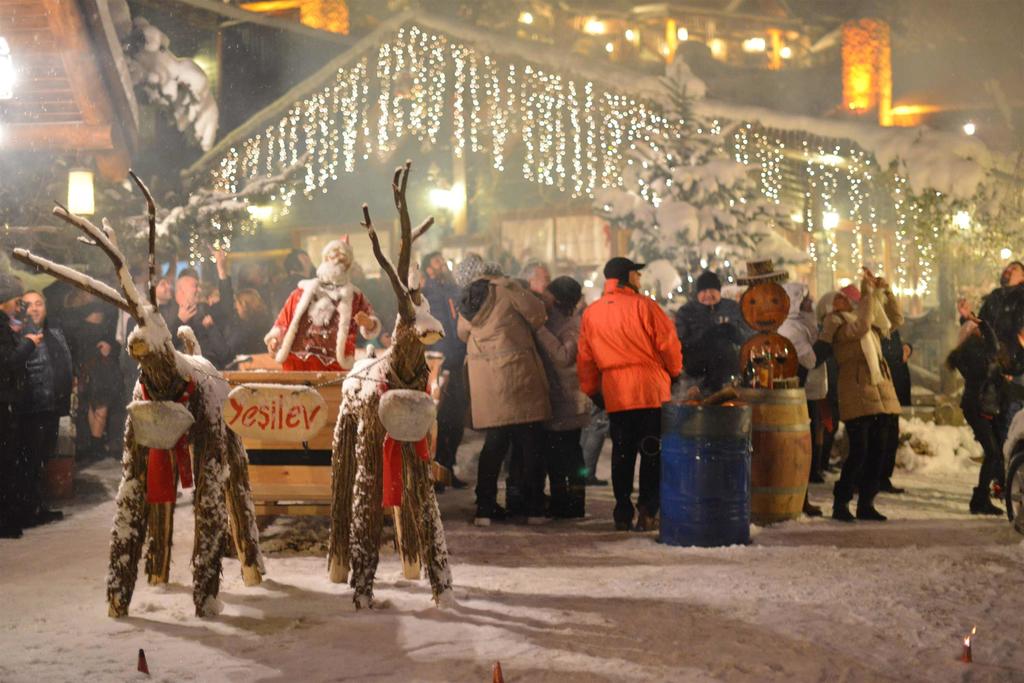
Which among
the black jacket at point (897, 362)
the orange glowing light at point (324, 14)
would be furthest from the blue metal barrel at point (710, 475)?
the orange glowing light at point (324, 14)

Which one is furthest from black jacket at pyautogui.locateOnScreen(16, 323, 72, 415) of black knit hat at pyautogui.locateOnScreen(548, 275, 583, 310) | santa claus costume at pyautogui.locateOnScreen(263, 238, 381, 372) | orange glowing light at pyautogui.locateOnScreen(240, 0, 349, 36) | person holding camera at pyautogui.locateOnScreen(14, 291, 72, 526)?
orange glowing light at pyautogui.locateOnScreen(240, 0, 349, 36)

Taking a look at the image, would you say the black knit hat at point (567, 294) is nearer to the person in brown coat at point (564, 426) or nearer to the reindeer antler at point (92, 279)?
the person in brown coat at point (564, 426)

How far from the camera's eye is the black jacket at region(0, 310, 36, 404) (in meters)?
8.75

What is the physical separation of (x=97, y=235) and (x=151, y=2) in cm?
1698

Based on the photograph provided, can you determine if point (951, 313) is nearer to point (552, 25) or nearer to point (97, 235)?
point (552, 25)

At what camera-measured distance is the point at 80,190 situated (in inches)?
531

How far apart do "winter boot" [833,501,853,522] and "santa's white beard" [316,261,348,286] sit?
A: 4.28 m

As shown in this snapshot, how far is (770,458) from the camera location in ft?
28.6

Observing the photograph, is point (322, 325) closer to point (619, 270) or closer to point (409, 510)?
point (619, 270)


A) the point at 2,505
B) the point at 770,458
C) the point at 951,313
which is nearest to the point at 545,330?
the point at 770,458

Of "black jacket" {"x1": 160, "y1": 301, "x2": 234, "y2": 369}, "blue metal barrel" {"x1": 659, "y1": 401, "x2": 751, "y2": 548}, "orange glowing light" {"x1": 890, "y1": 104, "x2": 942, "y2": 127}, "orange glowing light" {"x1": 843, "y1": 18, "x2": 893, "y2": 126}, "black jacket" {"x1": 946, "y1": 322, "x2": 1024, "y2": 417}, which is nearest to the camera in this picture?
"blue metal barrel" {"x1": 659, "y1": 401, "x2": 751, "y2": 548}

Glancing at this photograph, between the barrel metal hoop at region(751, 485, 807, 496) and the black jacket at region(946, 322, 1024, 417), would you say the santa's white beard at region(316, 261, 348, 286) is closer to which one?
the barrel metal hoop at region(751, 485, 807, 496)

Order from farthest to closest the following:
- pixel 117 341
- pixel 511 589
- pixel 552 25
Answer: pixel 552 25 < pixel 117 341 < pixel 511 589

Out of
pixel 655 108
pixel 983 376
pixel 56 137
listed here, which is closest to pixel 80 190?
pixel 56 137
